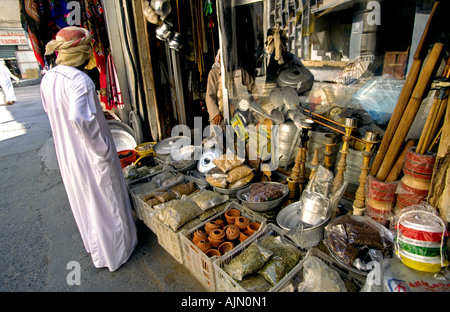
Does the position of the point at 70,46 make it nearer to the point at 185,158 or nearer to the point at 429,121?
the point at 185,158

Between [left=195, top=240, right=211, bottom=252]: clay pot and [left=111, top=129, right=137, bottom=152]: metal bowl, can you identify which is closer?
[left=195, top=240, right=211, bottom=252]: clay pot

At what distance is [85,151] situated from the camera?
2211 mm

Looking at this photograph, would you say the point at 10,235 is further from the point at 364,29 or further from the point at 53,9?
the point at 364,29

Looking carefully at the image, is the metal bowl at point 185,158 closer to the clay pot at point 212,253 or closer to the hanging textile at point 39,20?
the clay pot at point 212,253

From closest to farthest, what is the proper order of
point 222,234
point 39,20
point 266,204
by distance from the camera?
point 222,234, point 266,204, point 39,20

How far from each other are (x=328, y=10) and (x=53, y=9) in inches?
A: 196

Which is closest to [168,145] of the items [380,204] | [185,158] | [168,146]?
[168,146]

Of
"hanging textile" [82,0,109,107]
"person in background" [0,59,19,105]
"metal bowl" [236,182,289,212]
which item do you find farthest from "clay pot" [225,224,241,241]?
"person in background" [0,59,19,105]

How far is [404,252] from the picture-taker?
1.39 metres

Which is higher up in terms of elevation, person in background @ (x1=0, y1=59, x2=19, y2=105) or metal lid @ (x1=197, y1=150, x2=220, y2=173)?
person in background @ (x1=0, y1=59, x2=19, y2=105)

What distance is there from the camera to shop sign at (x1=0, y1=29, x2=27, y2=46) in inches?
732

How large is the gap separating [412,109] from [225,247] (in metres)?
1.62

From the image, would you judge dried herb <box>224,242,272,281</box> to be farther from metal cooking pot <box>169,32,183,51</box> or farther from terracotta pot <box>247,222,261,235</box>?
metal cooking pot <box>169,32,183,51</box>
